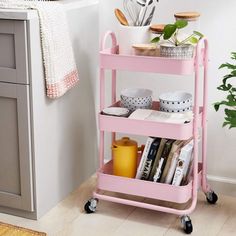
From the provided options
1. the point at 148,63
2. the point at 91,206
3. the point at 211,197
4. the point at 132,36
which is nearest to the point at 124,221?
the point at 91,206

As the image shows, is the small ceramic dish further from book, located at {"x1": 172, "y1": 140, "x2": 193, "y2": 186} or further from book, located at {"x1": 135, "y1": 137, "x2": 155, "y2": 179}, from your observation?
book, located at {"x1": 172, "y1": 140, "x2": 193, "y2": 186}

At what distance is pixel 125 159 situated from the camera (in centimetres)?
252

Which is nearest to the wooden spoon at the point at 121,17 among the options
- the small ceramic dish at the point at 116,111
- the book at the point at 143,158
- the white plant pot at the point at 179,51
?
the white plant pot at the point at 179,51

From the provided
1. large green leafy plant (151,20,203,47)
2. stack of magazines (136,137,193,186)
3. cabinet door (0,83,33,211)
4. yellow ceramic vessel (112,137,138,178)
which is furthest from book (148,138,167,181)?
cabinet door (0,83,33,211)

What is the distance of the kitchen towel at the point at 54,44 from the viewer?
89.6 inches

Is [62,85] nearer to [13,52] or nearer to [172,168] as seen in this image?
[13,52]

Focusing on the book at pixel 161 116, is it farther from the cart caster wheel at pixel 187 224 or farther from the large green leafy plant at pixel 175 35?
the cart caster wheel at pixel 187 224

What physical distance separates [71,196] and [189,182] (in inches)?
23.5

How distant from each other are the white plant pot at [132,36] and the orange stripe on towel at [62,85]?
25cm

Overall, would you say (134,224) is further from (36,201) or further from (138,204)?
(36,201)

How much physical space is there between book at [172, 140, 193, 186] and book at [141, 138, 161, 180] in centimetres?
11

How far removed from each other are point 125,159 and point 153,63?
1.52 ft

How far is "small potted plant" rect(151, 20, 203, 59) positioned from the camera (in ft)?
7.32

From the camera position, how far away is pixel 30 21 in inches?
86.7
